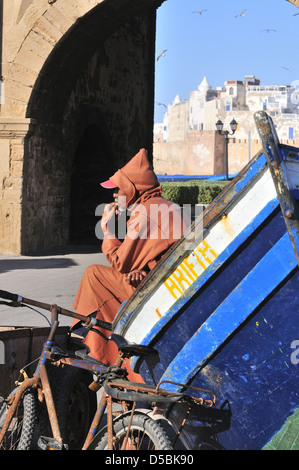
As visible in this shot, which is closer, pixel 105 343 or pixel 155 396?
pixel 155 396

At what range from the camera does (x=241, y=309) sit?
112 inches

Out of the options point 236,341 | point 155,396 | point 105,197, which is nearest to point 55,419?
point 155,396

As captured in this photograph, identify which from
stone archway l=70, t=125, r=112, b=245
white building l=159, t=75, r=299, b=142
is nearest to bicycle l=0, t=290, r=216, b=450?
stone archway l=70, t=125, r=112, b=245

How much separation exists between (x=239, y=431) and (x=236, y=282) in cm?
54

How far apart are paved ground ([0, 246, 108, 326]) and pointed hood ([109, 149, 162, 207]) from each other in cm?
268

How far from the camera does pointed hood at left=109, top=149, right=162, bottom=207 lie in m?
4.24

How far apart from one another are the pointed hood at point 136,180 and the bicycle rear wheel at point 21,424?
4.09 ft

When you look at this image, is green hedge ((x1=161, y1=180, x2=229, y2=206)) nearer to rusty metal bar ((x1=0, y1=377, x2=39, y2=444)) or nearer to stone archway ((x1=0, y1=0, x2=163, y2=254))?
stone archway ((x1=0, y1=0, x2=163, y2=254))

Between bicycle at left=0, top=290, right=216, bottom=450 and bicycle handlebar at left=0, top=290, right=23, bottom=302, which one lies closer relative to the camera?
bicycle at left=0, top=290, right=216, bottom=450

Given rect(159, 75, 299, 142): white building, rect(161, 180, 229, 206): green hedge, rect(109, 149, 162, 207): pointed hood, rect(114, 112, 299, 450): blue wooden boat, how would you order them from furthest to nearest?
rect(159, 75, 299, 142): white building
rect(161, 180, 229, 206): green hedge
rect(109, 149, 162, 207): pointed hood
rect(114, 112, 299, 450): blue wooden boat

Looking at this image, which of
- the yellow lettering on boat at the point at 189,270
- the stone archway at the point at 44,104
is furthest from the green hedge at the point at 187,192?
the yellow lettering on boat at the point at 189,270

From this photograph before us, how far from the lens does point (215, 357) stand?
2.93 meters

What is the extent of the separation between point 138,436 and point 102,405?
23cm
